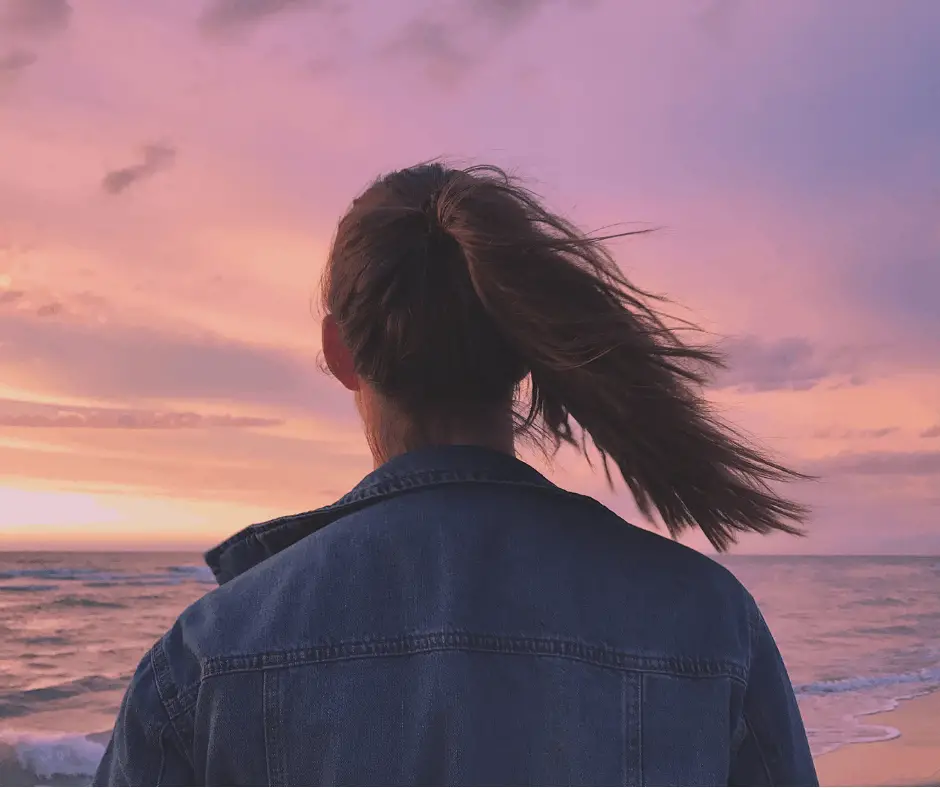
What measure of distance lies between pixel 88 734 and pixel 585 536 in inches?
290

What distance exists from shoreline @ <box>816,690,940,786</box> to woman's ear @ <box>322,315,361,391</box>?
19.1 feet

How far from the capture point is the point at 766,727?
1.34 m

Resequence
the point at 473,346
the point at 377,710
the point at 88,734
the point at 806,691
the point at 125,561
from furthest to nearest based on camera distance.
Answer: the point at 125,561
the point at 806,691
the point at 88,734
the point at 473,346
the point at 377,710

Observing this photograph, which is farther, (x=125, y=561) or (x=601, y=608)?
(x=125, y=561)

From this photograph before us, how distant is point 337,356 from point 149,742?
597 millimetres

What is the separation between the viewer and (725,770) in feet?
4.14

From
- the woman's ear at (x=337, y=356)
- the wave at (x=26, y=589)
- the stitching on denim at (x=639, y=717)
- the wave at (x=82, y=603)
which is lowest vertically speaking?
the wave at (x=82, y=603)

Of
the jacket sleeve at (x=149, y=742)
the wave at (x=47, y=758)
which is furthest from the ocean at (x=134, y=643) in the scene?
the jacket sleeve at (x=149, y=742)

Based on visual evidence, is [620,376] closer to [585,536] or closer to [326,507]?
[585,536]

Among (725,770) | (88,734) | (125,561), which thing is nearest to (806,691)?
(88,734)

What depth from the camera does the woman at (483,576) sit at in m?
1.13

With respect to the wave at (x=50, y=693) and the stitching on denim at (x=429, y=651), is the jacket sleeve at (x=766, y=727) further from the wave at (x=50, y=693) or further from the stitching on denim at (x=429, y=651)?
the wave at (x=50, y=693)

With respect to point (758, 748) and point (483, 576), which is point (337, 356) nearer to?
point (483, 576)

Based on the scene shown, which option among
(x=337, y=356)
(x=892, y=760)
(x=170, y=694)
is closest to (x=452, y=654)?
(x=170, y=694)
